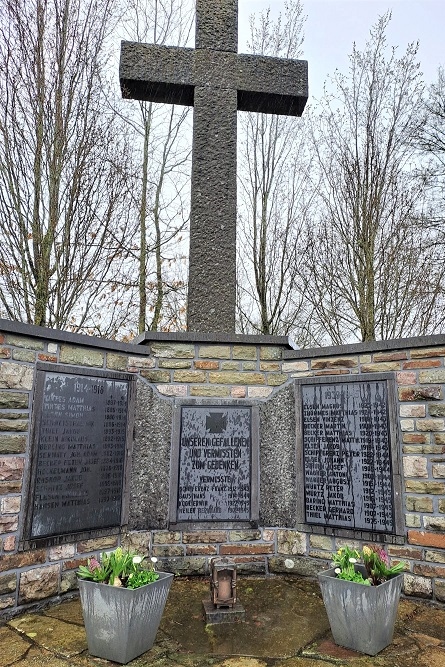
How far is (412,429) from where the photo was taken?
134 inches

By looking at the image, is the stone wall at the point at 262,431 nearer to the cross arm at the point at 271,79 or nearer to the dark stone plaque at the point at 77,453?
the dark stone plaque at the point at 77,453

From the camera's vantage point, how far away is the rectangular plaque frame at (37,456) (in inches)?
119

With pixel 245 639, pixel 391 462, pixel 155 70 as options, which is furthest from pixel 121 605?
pixel 155 70

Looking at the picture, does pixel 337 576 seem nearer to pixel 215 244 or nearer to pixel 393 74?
pixel 215 244

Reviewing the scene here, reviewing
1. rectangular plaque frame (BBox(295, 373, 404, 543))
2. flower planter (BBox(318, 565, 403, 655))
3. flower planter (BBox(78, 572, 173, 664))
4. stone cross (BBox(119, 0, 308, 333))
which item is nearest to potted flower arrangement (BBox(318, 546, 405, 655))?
flower planter (BBox(318, 565, 403, 655))

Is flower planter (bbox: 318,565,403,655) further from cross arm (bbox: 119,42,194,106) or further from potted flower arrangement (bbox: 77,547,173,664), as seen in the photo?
cross arm (bbox: 119,42,194,106)

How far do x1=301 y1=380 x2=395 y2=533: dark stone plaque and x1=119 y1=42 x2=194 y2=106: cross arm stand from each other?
3000 millimetres

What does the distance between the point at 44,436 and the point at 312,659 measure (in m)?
2.07

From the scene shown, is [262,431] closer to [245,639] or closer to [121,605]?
[245,639]

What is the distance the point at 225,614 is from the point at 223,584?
0.16 m

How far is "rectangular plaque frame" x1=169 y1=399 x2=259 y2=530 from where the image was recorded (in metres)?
3.66

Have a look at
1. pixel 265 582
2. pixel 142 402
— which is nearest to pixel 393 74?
pixel 142 402

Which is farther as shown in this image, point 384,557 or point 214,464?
point 214,464

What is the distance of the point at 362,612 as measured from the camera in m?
2.42
